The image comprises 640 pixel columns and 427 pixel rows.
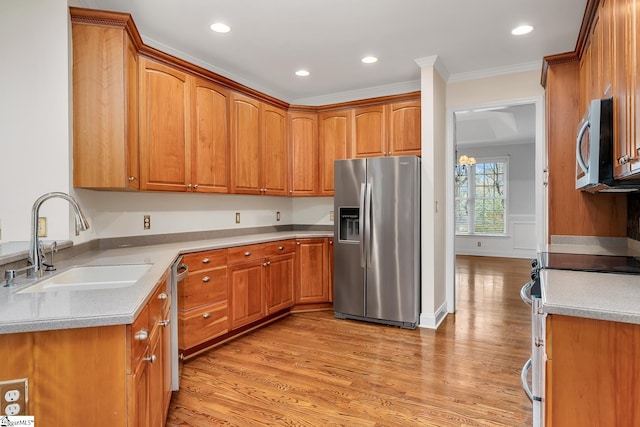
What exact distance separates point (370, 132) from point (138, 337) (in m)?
3.46

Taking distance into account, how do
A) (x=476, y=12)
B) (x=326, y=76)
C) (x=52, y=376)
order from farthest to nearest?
(x=326, y=76)
(x=476, y=12)
(x=52, y=376)

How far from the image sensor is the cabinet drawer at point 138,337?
48.4 inches

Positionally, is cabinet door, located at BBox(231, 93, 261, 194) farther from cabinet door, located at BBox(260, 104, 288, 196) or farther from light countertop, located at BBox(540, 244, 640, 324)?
light countertop, located at BBox(540, 244, 640, 324)

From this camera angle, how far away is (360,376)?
2676mm

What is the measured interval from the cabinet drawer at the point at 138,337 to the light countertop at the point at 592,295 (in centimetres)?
134

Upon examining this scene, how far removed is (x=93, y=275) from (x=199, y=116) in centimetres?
173

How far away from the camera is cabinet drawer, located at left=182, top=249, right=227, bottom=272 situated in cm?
290

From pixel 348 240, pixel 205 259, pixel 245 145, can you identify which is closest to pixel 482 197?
pixel 348 240

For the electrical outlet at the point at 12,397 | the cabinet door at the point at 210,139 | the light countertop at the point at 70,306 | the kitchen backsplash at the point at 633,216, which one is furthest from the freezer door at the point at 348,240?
the electrical outlet at the point at 12,397

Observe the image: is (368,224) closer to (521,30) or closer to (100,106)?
(521,30)

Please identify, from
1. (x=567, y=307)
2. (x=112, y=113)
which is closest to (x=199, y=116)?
(x=112, y=113)

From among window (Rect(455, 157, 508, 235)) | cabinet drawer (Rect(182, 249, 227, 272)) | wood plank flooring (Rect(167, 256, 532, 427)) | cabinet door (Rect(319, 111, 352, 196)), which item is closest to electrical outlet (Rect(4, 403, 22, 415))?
wood plank flooring (Rect(167, 256, 532, 427))

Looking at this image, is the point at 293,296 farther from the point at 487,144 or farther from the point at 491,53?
the point at 487,144

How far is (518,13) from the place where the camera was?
2.80 meters
